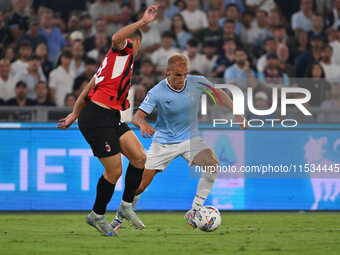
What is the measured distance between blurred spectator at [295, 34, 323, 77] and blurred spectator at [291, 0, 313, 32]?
1.01m

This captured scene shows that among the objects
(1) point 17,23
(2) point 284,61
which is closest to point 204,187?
(2) point 284,61

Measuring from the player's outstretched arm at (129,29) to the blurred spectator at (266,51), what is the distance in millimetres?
7141

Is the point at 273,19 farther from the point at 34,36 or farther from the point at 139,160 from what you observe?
the point at 139,160

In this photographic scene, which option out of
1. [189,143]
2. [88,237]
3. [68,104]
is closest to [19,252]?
[88,237]

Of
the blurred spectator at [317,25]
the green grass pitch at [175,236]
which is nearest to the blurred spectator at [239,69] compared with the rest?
the blurred spectator at [317,25]

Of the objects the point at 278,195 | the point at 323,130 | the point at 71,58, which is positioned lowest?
the point at 278,195

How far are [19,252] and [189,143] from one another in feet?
9.32

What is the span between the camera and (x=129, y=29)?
7.27m

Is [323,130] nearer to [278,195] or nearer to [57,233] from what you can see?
[278,195]

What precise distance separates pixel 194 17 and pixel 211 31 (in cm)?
64

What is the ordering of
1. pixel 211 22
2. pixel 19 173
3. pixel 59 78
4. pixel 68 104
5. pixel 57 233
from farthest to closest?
pixel 211 22, pixel 59 78, pixel 68 104, pixel 19 173, pixel 57 233

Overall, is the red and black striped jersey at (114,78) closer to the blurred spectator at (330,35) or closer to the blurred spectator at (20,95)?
the blurred spectator at (20,95)

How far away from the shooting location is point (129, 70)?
7793 mm

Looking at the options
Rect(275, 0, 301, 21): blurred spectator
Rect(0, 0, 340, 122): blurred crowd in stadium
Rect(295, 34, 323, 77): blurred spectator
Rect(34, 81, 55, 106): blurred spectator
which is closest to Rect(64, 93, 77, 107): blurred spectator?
Rect(0, 0, 340, 122): blurred crowd in stadium
